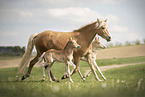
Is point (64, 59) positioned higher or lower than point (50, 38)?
lower

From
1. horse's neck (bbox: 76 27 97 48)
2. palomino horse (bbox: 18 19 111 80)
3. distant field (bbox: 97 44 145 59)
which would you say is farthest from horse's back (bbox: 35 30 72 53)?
distant field (bbox: 97 44 145 59)

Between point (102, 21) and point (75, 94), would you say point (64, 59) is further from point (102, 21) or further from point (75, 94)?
point (75, 94)

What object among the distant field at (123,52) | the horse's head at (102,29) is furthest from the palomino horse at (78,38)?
the distant field at (123,52)

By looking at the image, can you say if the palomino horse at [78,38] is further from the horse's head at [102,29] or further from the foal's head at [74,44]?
the foal's head at [74,44]

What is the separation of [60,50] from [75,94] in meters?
4.79

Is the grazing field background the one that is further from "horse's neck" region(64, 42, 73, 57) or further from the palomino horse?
the palomino horse

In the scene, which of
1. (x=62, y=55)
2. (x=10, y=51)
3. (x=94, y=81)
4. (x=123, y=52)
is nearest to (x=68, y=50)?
(x=62, y=55)

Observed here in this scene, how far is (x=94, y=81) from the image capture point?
8133mm

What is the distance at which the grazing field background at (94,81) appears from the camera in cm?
373

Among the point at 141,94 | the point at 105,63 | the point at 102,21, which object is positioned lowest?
the point at 105,63

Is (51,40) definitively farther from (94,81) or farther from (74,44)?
(94,81)

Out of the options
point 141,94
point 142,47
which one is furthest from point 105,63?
point 141,94

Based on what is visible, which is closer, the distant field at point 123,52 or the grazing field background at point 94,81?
the grazing field background at point 94,81

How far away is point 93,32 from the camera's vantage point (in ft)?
28.0
